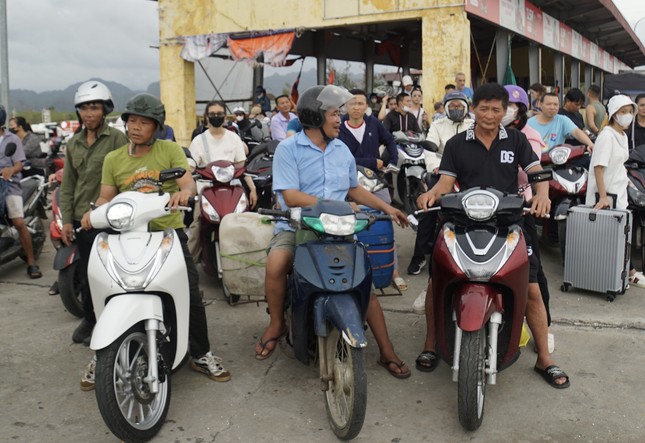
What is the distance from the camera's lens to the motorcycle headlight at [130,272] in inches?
125

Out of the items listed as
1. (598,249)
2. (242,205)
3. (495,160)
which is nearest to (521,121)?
(598,249)

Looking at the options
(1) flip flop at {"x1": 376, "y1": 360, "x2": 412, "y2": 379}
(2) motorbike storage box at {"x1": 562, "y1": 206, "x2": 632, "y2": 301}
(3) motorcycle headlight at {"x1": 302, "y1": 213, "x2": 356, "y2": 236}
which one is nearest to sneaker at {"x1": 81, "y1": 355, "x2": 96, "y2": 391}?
(3) motorcycle headlight at {"x1": 302, "y1": 213, "x2": 356, "y2": 236}

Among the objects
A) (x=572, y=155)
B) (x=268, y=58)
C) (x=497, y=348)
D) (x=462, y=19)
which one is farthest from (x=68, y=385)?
(x=268, y=58)

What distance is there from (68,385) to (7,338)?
112cm

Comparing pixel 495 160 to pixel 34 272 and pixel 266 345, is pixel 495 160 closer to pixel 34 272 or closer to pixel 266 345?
pixel 266 345

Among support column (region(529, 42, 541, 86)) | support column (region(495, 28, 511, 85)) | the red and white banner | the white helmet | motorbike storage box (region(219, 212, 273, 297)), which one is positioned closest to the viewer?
the white helmet

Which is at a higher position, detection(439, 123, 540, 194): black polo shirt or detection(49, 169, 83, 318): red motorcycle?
detection(439, 123, 540, 194): black polo shirt

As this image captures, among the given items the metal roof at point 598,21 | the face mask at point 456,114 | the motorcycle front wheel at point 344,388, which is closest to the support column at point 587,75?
the metal roof at point 598,21

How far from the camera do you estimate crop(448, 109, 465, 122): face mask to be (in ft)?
20.4

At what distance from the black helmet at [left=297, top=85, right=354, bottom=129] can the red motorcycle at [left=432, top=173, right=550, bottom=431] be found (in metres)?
0.86

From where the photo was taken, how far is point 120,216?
3213 mm

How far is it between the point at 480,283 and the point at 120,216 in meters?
1.87

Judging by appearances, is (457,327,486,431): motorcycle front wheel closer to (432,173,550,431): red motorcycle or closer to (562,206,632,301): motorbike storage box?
(432,173,550,431): red motorcycle

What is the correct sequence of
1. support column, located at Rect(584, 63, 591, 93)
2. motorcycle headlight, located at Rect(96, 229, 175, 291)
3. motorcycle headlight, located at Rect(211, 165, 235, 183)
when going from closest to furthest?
motorcycle headlight, located at Rect(96, 229, 175, 291) < motorcycle headlight, located at Rect(211, 165, 235, 183) < support column, located at Rect(584, 63, 591, 93)
